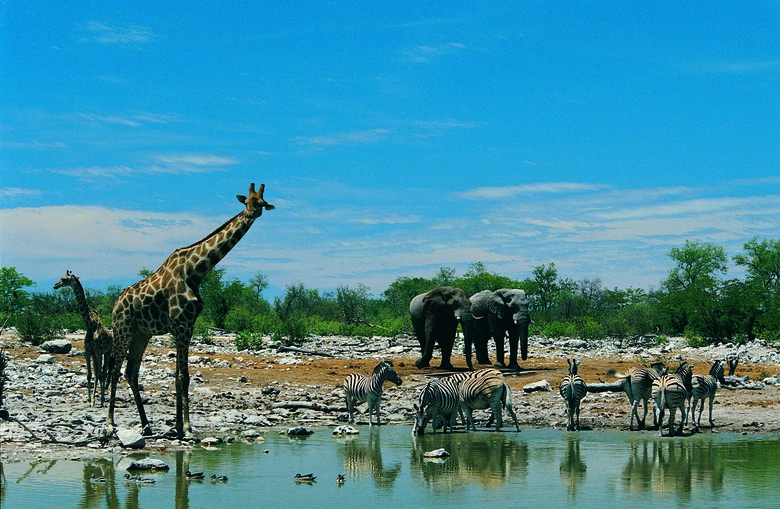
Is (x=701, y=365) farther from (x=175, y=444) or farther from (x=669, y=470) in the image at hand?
(x=175, y=444)

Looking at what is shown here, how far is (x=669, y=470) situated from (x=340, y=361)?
60.8 ft

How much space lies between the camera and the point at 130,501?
11.0 meters

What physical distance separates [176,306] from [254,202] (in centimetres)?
217

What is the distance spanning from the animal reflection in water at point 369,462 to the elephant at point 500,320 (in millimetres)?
13356

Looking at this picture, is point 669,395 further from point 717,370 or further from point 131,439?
point 131,439

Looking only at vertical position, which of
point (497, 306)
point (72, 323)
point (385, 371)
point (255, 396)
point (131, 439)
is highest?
point (497, 306)

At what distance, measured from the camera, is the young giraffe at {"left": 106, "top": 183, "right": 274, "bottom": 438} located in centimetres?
1533

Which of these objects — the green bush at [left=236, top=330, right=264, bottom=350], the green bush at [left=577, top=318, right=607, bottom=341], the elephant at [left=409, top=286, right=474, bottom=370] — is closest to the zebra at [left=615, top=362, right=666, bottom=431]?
the elephant at [left=409, top=286, right=474, bottom=370]

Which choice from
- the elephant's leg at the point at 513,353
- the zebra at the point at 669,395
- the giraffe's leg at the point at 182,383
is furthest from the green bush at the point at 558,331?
the giraffe's leg at the point at 182,383

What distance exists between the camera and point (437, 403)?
17.5 metres

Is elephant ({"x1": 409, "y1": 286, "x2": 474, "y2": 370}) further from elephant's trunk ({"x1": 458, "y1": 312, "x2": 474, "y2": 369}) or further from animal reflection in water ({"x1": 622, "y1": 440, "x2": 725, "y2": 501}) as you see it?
animal reflection in water ({"x1": 622, "y1": 440, "x2": 725, "y2": 501})

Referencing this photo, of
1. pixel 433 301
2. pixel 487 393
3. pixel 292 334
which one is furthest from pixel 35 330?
pixel 487 393

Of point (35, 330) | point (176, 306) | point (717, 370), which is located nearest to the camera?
point (176, 306)

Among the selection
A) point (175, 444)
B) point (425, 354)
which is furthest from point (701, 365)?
point (175, 444)
